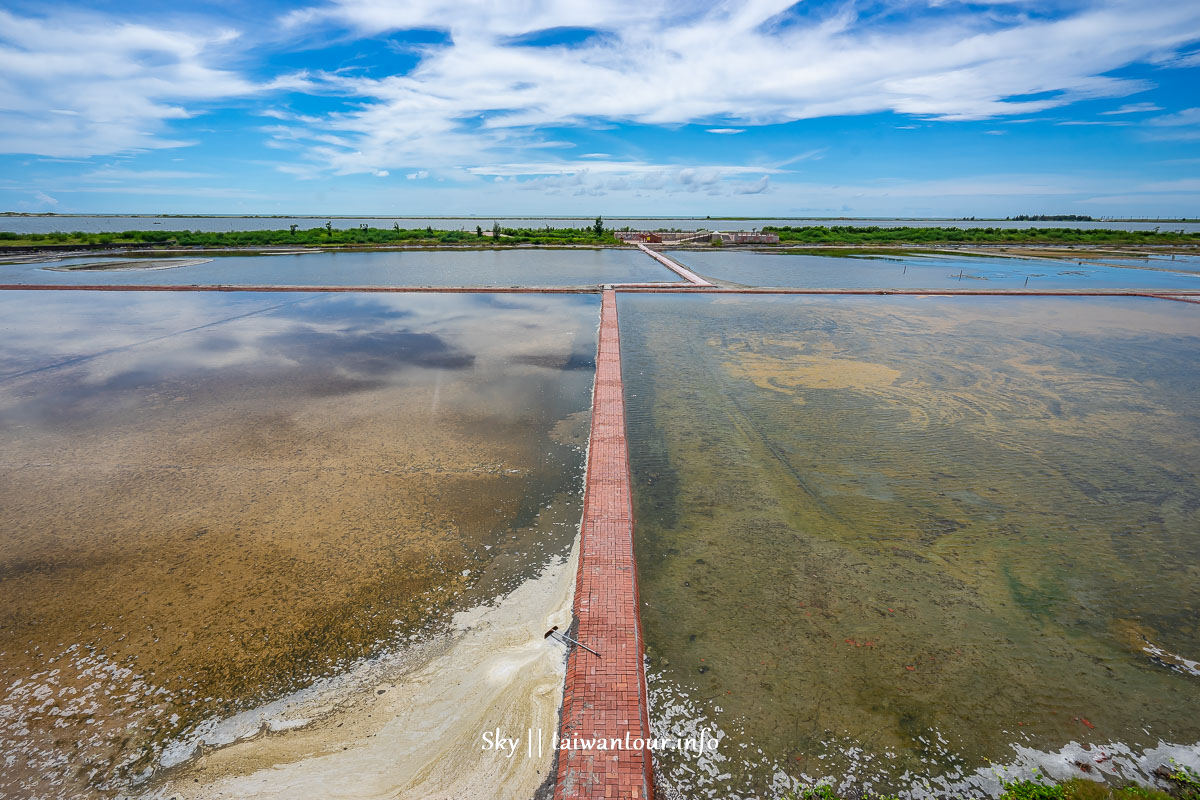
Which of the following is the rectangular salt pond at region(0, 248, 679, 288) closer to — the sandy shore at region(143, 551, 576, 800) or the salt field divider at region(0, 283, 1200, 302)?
the salt field divider at region(0, 283, 1200, 302)

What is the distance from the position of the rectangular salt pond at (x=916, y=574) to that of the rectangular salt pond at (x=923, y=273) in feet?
52.5

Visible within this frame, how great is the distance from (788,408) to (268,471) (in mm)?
7510

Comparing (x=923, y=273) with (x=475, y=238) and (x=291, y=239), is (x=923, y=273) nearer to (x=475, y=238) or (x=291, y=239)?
(x=475, y=238)

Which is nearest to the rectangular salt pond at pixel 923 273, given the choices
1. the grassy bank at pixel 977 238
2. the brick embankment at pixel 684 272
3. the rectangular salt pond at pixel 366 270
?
the brick embankment at pixel 684 272

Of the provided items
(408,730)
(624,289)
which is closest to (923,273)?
(624,289)

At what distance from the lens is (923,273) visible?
29.7 m

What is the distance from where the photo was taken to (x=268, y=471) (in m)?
6.42

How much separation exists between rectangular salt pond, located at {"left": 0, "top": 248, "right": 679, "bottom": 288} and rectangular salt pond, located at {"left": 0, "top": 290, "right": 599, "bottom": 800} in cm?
1339

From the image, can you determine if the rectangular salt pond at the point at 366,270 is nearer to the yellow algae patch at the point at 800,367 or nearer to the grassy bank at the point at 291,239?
the grassy bank at the point at 291,239

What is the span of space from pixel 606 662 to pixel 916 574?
120 inches

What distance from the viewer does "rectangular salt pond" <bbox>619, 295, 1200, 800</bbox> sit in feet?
10.8

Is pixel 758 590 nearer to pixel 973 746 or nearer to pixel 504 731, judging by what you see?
pixel 973 746

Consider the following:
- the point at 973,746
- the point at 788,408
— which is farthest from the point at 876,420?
the point at 973,746

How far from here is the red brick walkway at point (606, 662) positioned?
2.95 meters
